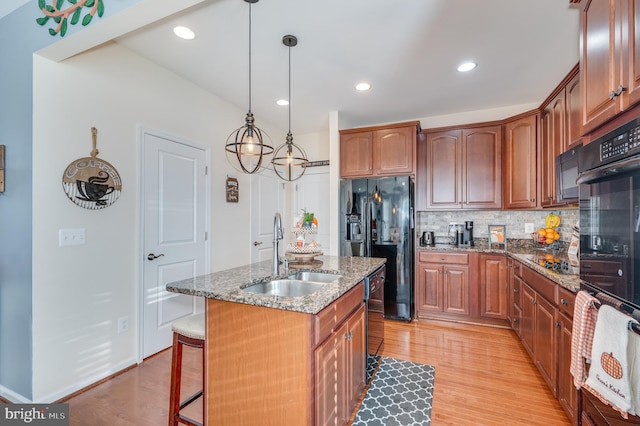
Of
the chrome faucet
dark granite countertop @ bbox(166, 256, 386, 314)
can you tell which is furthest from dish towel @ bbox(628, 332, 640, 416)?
the chrome faucet

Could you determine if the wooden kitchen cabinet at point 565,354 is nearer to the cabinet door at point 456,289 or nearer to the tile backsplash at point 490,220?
the cabinet door at point 456,289

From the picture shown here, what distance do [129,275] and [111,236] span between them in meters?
0.38

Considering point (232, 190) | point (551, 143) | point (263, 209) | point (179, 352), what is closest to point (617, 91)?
point (551, 143)

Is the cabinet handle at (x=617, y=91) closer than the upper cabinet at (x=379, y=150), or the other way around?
the cabinet handle at (x=617, y=91)

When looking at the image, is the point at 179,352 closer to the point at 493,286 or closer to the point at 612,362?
the point at 612,362

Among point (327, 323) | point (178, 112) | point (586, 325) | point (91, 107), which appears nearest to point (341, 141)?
point (178, 112)

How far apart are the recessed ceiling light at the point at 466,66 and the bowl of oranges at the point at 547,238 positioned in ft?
6.62

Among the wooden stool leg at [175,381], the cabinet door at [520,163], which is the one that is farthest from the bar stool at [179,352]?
the cabinet door at [520,163]

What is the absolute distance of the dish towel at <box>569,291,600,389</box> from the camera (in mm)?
1304

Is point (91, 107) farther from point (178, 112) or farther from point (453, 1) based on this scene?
point (453, 1)

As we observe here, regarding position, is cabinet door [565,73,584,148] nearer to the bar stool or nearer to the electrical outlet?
the bar stool

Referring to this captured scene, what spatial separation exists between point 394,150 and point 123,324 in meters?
3.41

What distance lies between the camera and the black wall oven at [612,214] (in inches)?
41.9

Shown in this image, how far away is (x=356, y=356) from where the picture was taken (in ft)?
6.31
